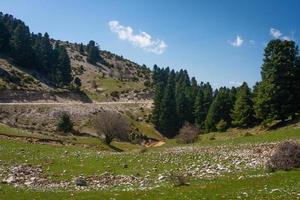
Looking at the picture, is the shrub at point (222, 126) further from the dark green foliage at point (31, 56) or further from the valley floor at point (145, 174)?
the dark green foliage at point (31, 56)

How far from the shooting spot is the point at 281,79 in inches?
2906

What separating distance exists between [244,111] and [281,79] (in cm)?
2215

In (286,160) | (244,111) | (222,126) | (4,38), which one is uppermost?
(4,38)

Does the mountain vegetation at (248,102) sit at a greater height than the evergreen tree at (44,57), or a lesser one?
lesser

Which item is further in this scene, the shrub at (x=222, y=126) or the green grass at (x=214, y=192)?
the shrub at (x=222, y=126)

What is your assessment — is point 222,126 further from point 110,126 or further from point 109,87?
point 109,87

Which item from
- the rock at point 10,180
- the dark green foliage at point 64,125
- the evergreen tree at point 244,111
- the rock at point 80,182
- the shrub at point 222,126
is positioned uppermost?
the evergreen tree at point 244,111

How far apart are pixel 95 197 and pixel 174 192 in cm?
458

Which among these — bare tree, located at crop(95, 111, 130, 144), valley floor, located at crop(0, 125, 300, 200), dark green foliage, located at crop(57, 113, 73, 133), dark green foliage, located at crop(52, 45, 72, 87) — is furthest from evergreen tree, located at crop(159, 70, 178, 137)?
valley floor, located at crop(0, 125, 300, 200)

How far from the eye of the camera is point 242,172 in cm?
3288

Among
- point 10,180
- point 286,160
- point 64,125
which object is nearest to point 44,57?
point 64,125

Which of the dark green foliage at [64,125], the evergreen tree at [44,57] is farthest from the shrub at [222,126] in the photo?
the evergreen tree at [44,57]

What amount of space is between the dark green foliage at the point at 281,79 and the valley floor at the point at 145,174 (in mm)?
22674

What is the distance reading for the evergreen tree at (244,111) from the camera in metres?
95.2
